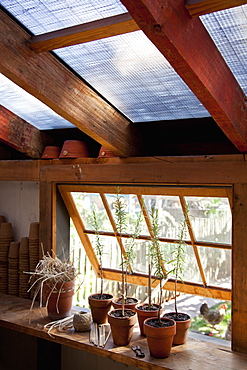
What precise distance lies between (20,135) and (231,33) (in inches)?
85.0

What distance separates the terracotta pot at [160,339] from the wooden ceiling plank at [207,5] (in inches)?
72.5

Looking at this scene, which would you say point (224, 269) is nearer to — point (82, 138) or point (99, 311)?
point (99, 311)

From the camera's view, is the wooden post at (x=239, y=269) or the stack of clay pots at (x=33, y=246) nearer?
the wooden post at (x=239, y=269)

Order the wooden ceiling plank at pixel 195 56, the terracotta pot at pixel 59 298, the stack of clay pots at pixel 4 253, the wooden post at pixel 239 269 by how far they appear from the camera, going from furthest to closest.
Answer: the stack of clay pots at pixel 4 253 < the terracotta pot at pixel 59 298 < the wooden post at pixel 239 269 < the wooden ceiling plank at pixel 195 56

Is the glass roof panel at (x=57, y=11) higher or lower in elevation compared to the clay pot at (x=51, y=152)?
higher

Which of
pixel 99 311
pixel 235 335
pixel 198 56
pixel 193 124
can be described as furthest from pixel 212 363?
pixel 198 56

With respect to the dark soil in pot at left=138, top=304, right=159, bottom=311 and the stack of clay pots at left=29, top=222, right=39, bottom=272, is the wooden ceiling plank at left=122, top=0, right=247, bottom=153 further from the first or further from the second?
the stack of clay pots at left=29, top=222, right=39, bottom=272

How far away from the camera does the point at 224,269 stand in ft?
11.5

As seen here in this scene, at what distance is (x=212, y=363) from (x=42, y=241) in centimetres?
187

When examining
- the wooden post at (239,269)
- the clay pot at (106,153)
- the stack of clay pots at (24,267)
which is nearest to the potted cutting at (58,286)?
the stack of clay pots at (24,267)

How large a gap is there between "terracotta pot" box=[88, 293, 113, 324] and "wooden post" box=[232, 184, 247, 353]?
3.21 ft

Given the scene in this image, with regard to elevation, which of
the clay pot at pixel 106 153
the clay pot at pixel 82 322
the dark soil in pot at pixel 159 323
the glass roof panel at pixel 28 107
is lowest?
the clay pot at pixel 82 322

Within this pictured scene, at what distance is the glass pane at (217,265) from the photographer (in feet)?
11.3

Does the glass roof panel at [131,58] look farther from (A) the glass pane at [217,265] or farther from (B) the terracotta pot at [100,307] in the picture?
(B) the terracotta pot at [100,307]
